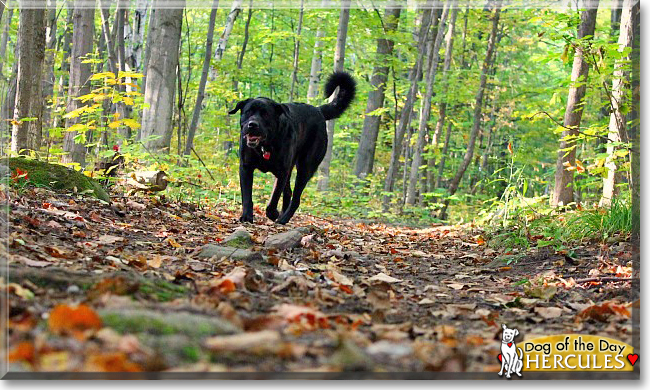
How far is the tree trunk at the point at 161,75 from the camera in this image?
848 cm

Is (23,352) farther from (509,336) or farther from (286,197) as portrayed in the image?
(286,197)

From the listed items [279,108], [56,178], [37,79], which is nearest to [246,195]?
[279,108]

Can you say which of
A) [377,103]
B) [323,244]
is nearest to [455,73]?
[377,103]

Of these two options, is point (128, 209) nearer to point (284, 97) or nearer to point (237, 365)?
point (237, 365)

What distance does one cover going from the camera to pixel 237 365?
4.76ft

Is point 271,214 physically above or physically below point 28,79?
below

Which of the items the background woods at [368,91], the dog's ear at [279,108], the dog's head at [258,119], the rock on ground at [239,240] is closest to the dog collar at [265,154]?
the dog's head at [258,119]

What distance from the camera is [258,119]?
6.04 meters

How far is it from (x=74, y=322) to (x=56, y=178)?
15.2 ft

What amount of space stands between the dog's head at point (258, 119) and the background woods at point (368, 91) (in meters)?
1.51

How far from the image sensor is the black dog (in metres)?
6.11

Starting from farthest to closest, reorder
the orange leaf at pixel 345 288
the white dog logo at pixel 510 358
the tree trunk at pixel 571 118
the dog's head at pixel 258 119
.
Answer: the tree trunk at pixel 571 118, the dog's head at pixel 258 119, the orange leaf at pixel 345 288, the white dog logo at pixel 510 358

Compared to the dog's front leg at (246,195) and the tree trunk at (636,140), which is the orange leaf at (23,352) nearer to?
the tree trunk at (636,140)

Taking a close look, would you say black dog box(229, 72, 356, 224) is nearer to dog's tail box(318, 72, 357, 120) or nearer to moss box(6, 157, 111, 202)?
dog's tail box(318, 72, 357, 120)
